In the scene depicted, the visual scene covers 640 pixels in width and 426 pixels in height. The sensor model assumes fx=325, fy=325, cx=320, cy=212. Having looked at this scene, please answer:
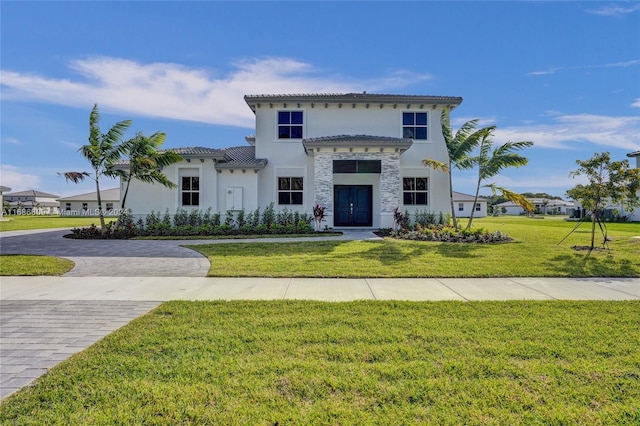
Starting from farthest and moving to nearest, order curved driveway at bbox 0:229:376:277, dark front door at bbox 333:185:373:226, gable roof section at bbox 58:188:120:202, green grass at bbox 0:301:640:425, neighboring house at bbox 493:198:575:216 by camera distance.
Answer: neighboring house at bbox 493:198:575:216 → gable roof section at bbox 58:188:120:202 → dark front door at bbox 333:185:373:226 → curved driveway at bbox 0:229:376:277 → green grass at bbox 0:301:640:425

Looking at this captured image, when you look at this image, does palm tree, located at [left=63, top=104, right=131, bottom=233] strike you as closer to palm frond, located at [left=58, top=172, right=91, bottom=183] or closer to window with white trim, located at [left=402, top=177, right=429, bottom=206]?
palm frond, located at [left=58, top=172, right=91, bottom=183]

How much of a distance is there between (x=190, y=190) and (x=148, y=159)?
2848mm

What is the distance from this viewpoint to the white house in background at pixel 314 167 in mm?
17703

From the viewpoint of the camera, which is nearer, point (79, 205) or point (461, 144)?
point (461, 144)

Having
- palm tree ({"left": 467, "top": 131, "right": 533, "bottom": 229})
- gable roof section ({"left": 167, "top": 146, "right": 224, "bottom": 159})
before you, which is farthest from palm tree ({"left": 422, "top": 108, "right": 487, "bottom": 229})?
gable roof section ({"left": 167, "top": 146, "right": 224, "bottom": 159})

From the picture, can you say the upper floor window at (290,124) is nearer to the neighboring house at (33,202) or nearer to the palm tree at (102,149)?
the palm tree at (102,149)

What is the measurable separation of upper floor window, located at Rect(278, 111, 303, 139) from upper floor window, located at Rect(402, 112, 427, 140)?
20.0 feet

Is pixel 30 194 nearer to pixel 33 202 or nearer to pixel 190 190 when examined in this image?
pixel 33 202

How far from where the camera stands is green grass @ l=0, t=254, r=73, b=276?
7.84 m

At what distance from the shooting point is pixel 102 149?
15609mm

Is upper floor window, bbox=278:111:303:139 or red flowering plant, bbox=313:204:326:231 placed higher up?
upper floor window, bbox=278:111:303:139

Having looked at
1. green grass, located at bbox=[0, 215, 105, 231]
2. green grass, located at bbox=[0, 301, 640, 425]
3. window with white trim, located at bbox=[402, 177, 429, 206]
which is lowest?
green grass, located at bbox=[0, 301, 640, 425]

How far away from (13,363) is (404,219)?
15254mm

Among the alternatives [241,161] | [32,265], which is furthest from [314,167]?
[32,265]
